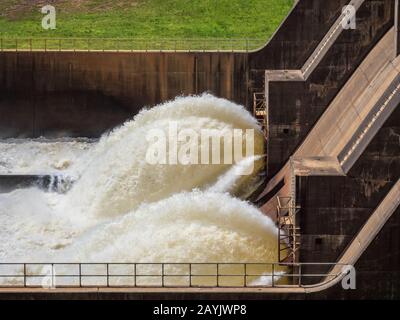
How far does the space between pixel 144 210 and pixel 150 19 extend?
89.3ft

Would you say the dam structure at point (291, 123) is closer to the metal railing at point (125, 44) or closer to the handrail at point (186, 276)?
the handrail at point (186, 276)

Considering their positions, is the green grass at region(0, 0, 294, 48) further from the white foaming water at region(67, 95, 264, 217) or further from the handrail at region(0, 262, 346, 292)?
the handrail at region(0, 262, 346, 292)

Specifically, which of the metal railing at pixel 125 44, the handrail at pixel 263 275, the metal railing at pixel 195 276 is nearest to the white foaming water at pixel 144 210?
the metal railing at pixel 195 276

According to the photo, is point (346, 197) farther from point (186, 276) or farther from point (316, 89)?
point (316, 89)

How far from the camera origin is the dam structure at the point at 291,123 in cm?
2347

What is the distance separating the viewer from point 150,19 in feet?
181

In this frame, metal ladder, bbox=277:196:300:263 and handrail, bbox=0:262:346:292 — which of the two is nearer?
handrail, bbox=0:262:346:292

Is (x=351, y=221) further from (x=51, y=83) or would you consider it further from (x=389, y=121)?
(x=51, y=83)

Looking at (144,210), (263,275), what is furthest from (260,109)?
(263,275)

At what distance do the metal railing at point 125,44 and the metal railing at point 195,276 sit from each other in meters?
24.7

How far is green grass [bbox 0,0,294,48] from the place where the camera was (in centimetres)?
5322

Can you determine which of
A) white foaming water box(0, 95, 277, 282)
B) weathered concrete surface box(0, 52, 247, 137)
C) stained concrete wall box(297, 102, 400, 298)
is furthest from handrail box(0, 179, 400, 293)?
weathered concrete surface box(0, 52, 247, 137)

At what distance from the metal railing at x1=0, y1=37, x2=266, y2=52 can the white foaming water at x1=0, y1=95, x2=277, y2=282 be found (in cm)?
850
